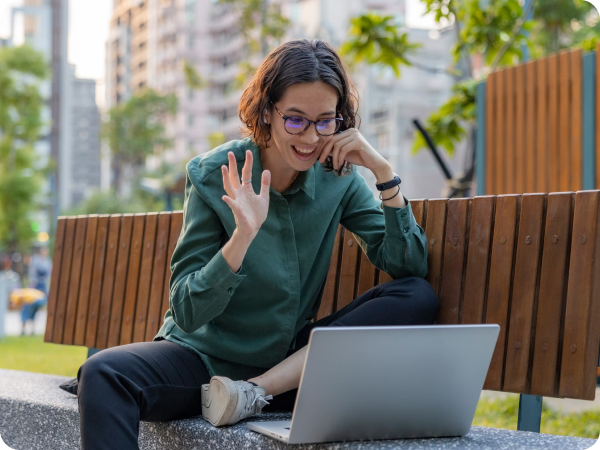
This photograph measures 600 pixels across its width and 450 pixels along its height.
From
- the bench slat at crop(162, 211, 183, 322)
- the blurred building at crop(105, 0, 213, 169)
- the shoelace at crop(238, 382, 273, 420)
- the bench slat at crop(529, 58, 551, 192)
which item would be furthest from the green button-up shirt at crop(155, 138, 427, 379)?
the blurred building at crop(105, 0, 213, 169)

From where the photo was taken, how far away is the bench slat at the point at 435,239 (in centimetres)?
272

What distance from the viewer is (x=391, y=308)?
2363 millimetres

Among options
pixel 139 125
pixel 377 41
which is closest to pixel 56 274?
pixel 377 41

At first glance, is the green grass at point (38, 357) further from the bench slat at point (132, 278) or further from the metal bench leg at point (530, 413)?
Result: the metal bench leg at point (530, 413)

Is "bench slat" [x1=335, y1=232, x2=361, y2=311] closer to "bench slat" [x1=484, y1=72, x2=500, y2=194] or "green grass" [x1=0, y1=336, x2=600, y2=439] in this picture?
"green grass" [x1=0, y1=336, x2=600, y2=439]

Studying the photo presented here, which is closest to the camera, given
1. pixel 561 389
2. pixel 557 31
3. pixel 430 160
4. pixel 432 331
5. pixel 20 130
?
pixel 432 331

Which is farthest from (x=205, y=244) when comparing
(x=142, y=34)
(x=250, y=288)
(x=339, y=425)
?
(x=142, y=34)

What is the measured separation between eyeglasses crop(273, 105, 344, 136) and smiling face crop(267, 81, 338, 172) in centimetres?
1

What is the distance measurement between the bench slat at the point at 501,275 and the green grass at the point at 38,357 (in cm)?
510

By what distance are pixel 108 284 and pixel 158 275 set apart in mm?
430

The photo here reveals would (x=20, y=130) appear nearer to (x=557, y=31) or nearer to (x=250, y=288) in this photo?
(x=557, y=31)

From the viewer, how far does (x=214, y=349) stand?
8.22ft

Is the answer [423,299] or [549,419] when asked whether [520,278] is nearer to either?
[423,299]

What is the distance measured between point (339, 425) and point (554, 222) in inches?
38.8
